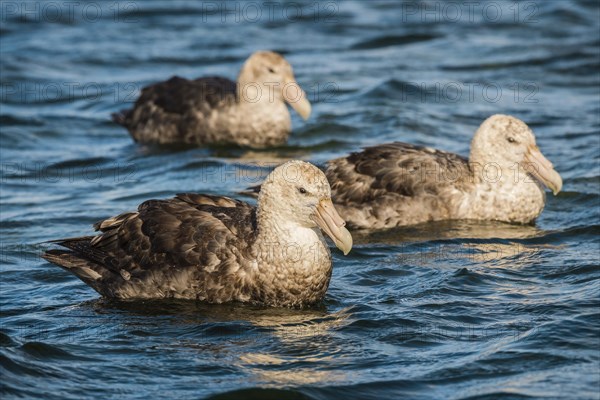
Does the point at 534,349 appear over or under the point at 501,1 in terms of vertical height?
under

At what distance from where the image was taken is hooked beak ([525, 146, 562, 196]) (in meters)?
12.1

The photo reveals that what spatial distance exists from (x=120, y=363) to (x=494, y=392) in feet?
8.43

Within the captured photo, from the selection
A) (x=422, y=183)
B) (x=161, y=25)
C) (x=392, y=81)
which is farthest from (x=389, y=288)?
(x=161, y=25)

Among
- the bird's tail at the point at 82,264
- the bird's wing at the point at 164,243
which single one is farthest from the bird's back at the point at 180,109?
the bird's tail at the point at 82,264

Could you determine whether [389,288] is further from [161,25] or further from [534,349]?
[161,25]

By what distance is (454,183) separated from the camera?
40.4ft

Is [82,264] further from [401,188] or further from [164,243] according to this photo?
[401,188]

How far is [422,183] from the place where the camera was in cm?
1229

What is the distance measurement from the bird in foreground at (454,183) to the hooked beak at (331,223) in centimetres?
309

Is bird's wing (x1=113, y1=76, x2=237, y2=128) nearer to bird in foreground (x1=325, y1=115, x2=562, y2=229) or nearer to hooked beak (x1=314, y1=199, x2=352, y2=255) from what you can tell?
bird in foreground (x1=325, y1=115, x2=562, y2=229)

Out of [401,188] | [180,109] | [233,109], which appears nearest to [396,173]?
[401,188]

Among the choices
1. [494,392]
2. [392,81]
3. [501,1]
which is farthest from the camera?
[501,1]

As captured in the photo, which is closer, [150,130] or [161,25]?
[150,130]

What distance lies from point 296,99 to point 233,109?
860 mm
